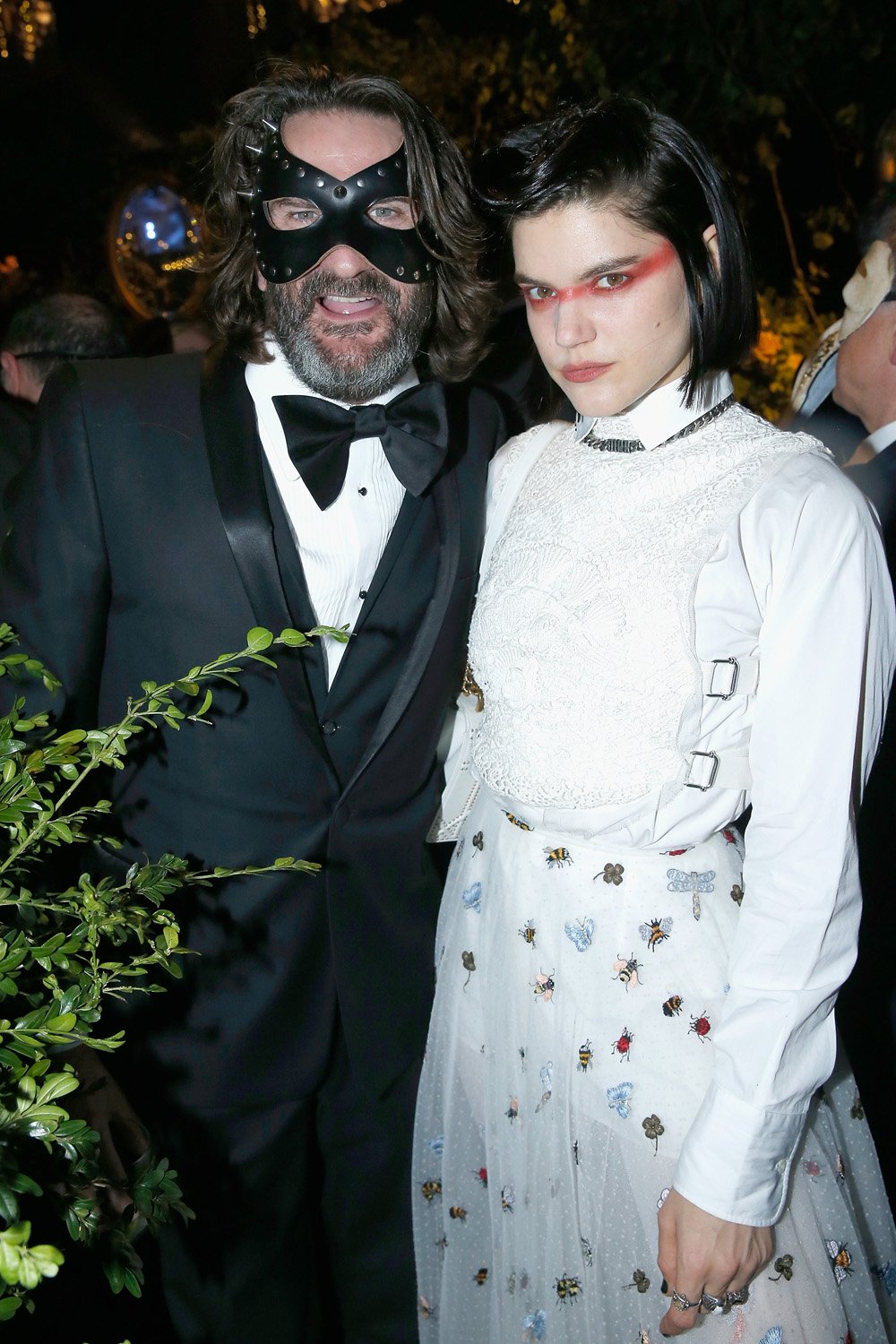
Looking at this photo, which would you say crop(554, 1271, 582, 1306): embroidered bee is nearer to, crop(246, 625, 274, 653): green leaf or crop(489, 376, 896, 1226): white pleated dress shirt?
crop(489, 376, 896, 1226): white pleated dress shirt

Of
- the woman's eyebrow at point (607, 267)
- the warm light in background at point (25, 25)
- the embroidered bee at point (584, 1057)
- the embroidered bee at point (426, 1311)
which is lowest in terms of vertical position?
the embroidered bee at point (426, 1311)

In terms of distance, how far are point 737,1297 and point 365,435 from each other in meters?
1.21

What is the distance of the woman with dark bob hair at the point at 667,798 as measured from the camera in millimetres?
1195

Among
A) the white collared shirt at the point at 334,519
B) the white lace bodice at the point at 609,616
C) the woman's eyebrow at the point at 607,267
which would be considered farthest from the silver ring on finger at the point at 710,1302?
the woman's eyebrow at the point at 607,267

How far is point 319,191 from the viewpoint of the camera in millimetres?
1640

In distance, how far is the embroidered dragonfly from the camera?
4.43 feet

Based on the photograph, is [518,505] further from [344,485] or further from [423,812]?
[423,812]

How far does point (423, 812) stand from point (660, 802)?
1.75ft

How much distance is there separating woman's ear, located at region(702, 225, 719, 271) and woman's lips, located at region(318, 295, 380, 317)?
522 millimetres

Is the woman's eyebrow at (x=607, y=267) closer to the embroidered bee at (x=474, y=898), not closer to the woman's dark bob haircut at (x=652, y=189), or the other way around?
the woman's dark bob haircut at (x=652, y=189)

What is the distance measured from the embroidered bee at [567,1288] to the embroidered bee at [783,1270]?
25 centimetres

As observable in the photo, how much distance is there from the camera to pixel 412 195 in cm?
170

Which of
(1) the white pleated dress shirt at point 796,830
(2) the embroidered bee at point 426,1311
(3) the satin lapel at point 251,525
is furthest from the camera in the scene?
(2) the embroidered bee at point 426,1311

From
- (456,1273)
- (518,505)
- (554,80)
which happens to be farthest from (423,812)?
(554,80)
